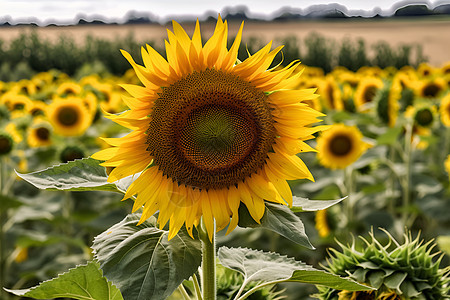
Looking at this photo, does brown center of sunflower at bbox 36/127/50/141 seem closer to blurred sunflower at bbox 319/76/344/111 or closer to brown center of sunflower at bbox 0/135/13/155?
brown center of sunflower at bbox 0/135/13/155

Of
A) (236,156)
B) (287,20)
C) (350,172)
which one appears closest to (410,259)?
(236,156)

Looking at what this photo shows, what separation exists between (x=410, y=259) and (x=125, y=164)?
1.71 ft

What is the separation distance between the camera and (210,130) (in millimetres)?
827

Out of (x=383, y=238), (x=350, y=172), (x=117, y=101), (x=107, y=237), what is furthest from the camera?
(x=117, y=101)

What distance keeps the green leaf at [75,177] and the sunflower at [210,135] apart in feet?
0.15

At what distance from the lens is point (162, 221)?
0.79m

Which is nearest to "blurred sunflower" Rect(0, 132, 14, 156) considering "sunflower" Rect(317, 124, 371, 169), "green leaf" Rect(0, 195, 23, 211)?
"green leaf" Rect(0, 195, 23, 211)

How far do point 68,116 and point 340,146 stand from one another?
5.65 ft

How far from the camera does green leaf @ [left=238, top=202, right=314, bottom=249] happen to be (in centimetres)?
72

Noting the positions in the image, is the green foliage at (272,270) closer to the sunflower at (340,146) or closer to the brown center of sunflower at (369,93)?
the sunflower at (340,146)

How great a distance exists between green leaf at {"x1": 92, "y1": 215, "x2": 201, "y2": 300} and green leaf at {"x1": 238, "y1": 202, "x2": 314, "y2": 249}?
8cm

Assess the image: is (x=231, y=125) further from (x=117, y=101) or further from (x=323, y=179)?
(x=117, y=101)

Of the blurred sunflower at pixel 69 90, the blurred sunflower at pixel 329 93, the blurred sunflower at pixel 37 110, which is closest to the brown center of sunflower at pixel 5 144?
the blurred sunflower at pixel 37 110

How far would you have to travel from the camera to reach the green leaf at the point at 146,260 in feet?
2.23
